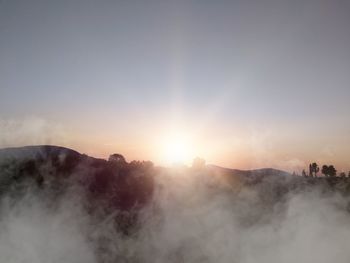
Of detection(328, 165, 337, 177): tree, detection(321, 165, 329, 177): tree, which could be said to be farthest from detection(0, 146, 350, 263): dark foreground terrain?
detection(321, 165, 329, 177): tree

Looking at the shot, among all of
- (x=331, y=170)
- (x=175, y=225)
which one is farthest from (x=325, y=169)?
(x=175, y=225)

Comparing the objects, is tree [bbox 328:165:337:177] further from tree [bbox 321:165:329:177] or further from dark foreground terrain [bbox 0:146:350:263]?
dark foreground terrain [bbox 0:146:350:263]

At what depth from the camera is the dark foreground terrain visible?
15.2 m

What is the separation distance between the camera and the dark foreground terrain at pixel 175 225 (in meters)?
15.2

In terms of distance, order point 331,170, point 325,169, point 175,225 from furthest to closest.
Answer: point 325,169
point 331,170
point 175,225

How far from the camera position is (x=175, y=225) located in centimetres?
1862

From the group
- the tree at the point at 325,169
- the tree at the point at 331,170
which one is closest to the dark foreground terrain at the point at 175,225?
the tree at the point at 331,170

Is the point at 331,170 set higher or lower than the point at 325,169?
lower

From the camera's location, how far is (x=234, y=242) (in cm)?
1653

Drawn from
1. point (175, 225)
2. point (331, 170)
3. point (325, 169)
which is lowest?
point (175, 225)

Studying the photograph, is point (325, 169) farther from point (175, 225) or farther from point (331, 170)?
point (175, 225)

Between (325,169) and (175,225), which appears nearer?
(175,225)

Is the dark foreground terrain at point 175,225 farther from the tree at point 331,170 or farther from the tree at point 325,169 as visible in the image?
the tree at point 325,169

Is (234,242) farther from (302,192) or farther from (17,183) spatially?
(17,183)
